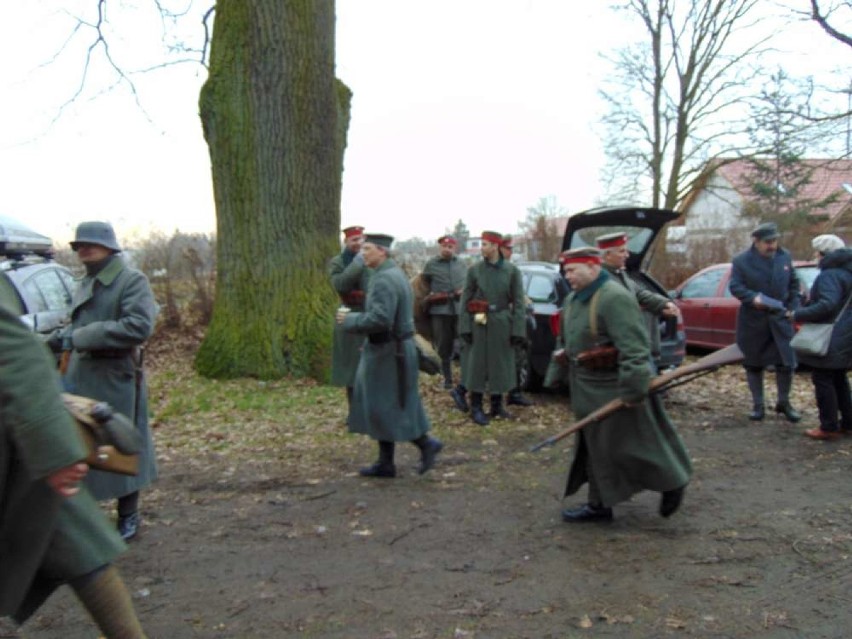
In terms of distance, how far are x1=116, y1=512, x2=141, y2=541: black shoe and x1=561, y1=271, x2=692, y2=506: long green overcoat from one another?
9.50 ft

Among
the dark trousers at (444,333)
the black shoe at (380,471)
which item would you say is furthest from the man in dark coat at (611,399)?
the dark trousers at (444,333)

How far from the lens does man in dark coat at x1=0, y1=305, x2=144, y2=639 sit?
2.47 metres

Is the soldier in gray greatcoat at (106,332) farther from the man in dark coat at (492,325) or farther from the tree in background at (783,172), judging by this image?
the tree in background at (783,172)

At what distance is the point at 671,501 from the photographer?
507cm

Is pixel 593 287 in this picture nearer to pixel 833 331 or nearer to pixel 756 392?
pixel 833 331

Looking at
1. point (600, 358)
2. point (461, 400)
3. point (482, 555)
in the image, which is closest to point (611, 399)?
point (600, 358)

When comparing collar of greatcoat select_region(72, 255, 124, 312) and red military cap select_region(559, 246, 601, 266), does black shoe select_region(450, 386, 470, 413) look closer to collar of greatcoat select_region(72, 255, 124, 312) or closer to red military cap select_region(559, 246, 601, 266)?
red military cap select_region(559, 246, 601, 266)

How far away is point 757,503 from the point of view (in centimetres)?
558

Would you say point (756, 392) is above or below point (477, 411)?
above

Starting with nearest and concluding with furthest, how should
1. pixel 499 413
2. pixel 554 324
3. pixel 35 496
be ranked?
1. pixel 35 496
2. pixel 499 413
3. pixel 554 324

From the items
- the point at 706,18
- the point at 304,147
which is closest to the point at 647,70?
the point at 706,18

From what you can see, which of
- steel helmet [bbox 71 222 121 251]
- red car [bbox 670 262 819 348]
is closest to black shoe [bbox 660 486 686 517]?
steel helmet [bbox 71 222 121 251]

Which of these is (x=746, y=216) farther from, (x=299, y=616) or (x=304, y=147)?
(x=299, y=616)

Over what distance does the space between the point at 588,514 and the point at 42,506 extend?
3.52m
